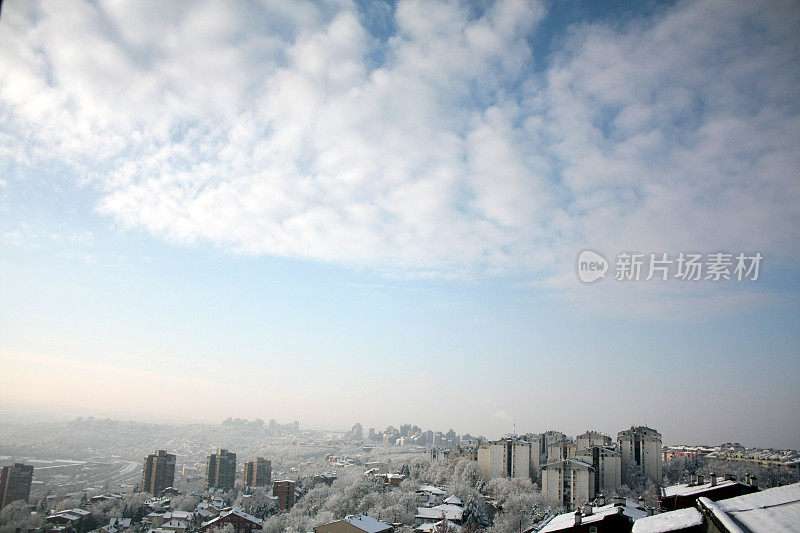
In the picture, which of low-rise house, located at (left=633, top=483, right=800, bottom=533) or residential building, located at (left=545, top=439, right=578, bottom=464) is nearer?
low-rise house, located at (left=633, top=483, right=800, bottom=533)

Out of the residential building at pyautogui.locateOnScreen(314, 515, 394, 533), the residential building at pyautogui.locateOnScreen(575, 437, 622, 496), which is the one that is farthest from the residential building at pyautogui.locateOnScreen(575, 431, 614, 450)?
the residential building at pyautogui.locateOnScreen(314, 515, 394, 533)

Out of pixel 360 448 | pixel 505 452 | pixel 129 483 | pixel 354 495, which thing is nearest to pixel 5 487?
pixel 354 495

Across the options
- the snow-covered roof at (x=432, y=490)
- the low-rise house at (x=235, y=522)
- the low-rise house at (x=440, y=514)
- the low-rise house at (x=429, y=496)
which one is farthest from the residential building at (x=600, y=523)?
the snow-covered roof at (x=432, y=490)

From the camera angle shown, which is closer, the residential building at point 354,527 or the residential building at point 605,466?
the residential building at point 354,527

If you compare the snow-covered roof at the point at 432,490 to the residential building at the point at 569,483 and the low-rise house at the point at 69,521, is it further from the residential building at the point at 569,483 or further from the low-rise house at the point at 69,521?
the low-rise house at the point at 69,521

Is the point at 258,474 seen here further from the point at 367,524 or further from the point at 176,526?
the point at 367,524

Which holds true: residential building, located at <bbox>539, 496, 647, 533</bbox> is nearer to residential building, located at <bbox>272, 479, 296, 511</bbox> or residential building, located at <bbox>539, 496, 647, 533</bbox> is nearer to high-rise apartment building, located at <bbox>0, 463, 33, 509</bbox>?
high-rise apartment building, located at <bbox>0, 463, 33, 509</bbox>
